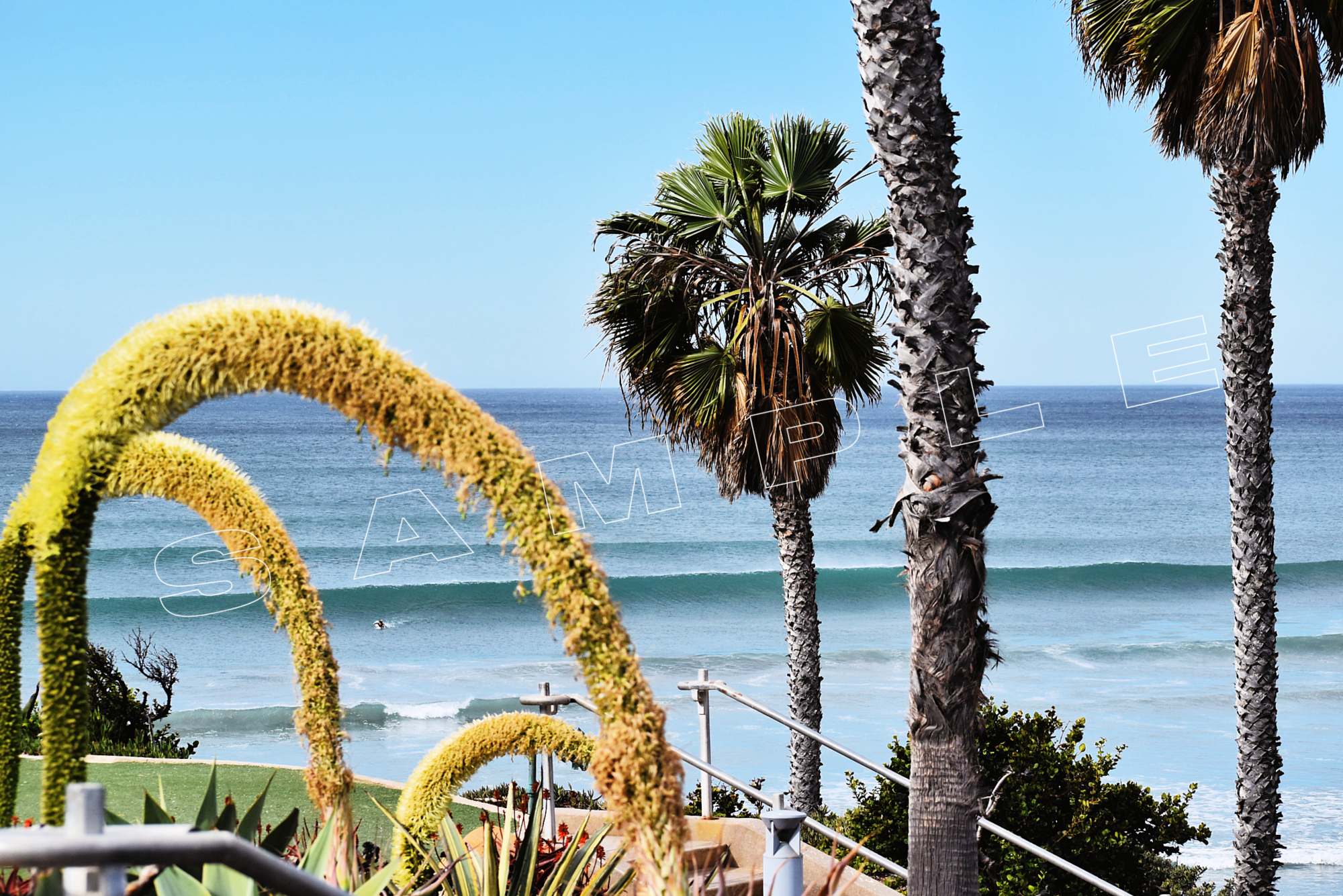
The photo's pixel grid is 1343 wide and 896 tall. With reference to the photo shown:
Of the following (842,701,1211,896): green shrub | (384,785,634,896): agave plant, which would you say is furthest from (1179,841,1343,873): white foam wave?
(384,785,634,896): agave plant

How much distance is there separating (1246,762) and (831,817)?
6116mm

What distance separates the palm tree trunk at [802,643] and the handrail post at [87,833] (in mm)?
10222

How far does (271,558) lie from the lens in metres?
2.10

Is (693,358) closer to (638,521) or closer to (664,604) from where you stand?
(664,604)

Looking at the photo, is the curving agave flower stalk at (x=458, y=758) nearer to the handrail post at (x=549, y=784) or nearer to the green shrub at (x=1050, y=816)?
the handrail post at (x=549, y=784)

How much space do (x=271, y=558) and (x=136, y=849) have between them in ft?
2.82

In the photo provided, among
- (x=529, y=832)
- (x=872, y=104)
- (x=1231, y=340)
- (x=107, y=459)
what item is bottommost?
(x=529, y=832)

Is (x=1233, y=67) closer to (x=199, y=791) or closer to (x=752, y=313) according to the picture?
(x=752, y=313)

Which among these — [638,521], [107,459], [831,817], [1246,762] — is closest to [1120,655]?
[831,817]

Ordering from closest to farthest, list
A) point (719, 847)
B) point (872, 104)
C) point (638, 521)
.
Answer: point (872, 104), point (719, 847), point (638, 521)

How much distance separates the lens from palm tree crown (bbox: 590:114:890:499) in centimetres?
1067

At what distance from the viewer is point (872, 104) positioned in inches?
199

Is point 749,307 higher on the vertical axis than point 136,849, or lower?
higher

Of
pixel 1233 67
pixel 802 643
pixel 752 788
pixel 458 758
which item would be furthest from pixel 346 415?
pixel 802 643
